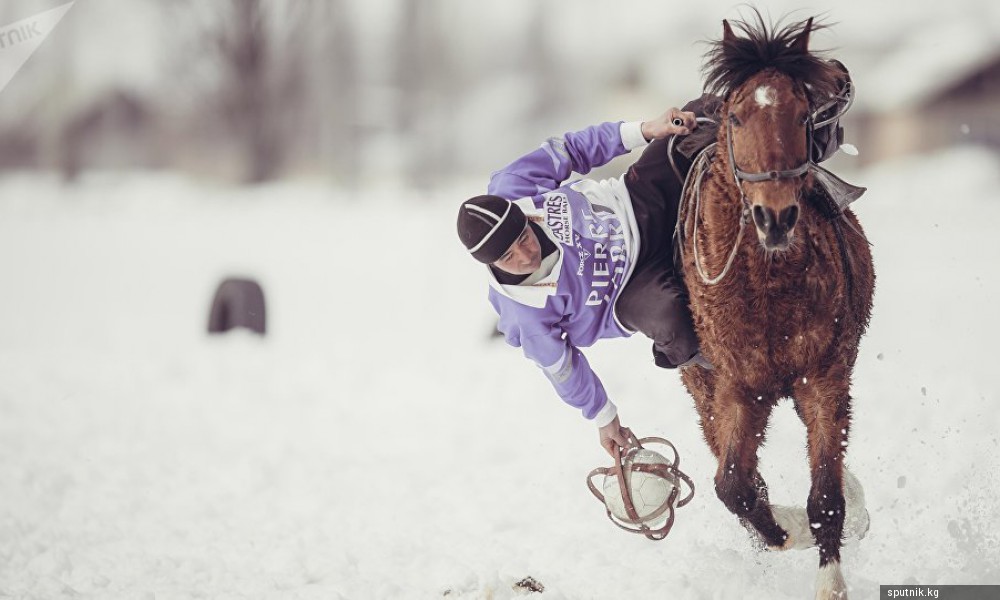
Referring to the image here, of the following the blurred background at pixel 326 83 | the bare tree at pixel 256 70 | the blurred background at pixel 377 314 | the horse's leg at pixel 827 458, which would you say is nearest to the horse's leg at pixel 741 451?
the horse's leg at pixel 827 458

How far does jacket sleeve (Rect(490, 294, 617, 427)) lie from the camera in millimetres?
3668

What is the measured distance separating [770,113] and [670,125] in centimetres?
85

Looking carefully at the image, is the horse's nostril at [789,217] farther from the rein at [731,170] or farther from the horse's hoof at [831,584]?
the horse's hoof at [831,584]

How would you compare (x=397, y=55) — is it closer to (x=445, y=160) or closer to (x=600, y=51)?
(x=445, y=160)

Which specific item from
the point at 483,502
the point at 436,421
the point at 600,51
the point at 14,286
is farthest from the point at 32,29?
the point at 483,502

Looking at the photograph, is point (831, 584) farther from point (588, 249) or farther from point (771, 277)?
point (588, 249)

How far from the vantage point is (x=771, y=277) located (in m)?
3.10

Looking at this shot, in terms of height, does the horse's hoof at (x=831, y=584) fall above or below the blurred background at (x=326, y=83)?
below

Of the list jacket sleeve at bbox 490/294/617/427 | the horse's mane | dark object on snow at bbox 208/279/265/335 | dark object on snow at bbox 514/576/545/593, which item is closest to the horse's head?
the horse's mane

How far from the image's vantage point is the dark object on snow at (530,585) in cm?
384

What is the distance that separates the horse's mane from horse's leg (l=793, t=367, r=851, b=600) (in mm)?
1016

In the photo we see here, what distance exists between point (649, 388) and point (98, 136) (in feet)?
76.5

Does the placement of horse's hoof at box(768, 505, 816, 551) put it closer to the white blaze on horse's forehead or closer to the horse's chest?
the horse's chest

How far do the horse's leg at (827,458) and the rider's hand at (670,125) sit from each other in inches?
42.7
